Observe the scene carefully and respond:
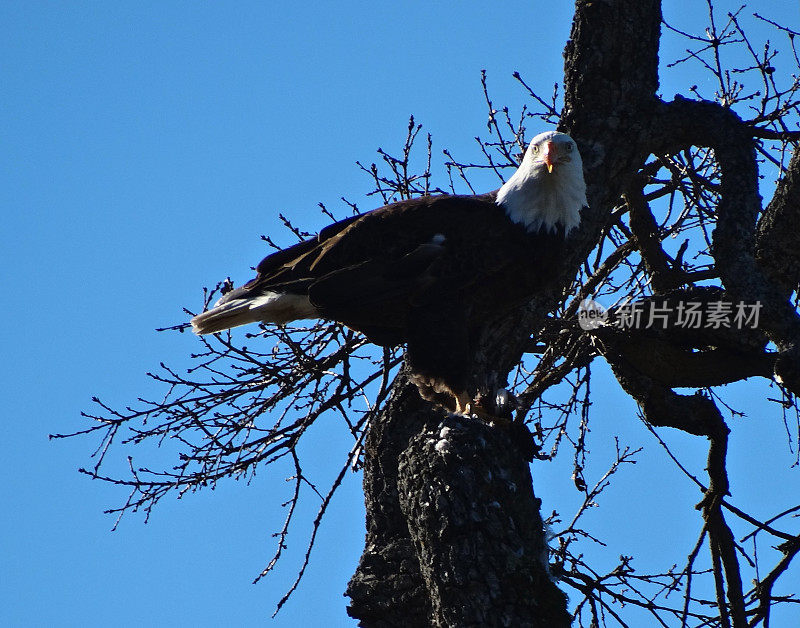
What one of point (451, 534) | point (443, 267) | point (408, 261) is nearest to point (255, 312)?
point (408, 261)

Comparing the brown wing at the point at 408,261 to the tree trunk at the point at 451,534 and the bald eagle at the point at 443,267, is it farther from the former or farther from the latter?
the tree trunk at the point at 451,534

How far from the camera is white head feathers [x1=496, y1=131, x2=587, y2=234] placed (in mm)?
4102

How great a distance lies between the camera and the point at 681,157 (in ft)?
16.9

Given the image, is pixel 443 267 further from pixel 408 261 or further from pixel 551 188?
pixel 551 188

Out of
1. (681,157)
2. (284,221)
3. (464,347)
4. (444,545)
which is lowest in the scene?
(444,545)

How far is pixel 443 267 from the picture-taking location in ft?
13.5

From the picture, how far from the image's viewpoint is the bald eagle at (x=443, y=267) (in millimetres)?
4094

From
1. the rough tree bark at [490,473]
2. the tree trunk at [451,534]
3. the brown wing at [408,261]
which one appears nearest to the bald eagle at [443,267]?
the brown wing at [408,261]

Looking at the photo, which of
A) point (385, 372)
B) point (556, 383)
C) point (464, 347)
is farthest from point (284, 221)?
point (556, 383)

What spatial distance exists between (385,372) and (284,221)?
947mm

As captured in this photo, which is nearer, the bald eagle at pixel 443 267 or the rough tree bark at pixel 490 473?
the rough tree bark at pixel 490 473

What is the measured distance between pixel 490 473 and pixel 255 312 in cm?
155

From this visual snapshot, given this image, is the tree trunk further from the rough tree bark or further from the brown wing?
the brown wing

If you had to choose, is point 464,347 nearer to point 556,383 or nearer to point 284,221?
point 556,383
